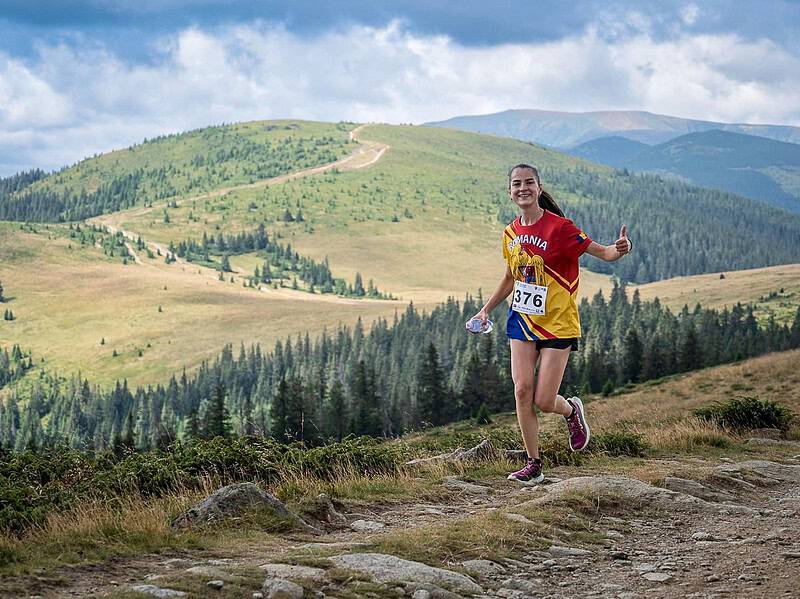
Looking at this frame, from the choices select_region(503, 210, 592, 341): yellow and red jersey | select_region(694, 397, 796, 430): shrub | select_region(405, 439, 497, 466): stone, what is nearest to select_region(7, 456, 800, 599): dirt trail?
select_region(503, 210, 592, 341): yellow and red jersey

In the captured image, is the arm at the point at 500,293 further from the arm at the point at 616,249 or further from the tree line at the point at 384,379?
the tree line at the point at 384,379

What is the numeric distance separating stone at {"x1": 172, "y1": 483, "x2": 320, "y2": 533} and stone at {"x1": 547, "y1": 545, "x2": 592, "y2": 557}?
2.53m

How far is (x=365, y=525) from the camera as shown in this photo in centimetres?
987

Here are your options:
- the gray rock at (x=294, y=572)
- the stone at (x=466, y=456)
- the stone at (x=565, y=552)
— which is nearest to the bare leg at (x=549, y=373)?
the stone at (x=565, y=552)

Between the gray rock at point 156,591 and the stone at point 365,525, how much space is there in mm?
3444

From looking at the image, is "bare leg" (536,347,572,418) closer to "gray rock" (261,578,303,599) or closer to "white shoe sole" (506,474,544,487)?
"white shoe sole" (506,474,544,487)

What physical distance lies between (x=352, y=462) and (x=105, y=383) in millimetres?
196105

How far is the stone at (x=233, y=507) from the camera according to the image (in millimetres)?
9002

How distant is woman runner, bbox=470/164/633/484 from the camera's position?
35.7 feet

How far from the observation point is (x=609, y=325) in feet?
473

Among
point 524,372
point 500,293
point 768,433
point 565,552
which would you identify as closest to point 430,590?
point 565,552

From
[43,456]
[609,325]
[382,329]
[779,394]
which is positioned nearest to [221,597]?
[43,456]

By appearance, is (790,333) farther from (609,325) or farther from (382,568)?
(382,568)

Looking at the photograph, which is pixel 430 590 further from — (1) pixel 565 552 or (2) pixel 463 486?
(2) pixel 463 486
